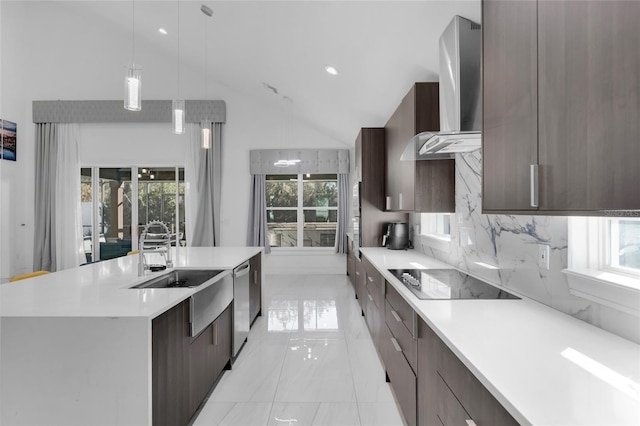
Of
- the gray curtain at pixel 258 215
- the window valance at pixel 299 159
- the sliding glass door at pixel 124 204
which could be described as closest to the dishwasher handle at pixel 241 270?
the gray curtain at pixel 258 215

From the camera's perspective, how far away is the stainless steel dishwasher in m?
2.77

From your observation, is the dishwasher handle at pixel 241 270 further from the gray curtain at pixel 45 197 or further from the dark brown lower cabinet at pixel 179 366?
the gray curtain at pixel 45 197

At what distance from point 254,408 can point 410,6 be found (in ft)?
8.92

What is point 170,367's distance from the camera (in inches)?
63.6

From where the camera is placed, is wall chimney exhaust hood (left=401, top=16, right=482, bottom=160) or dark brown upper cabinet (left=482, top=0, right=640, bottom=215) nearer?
dark brown upper cabinet (left=482, top=0, right=640, bottom=215)

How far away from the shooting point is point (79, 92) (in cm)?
630

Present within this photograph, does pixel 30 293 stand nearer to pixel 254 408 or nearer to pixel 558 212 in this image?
pixel 254 408

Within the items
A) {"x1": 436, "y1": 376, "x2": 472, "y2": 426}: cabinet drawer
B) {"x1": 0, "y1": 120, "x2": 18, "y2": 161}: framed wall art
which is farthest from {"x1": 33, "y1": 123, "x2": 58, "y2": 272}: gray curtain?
{"x1": 436, "y1": 376, "x2": 472, "y2": 426}: cabinet drawer

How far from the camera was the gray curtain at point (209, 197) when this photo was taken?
6164 millimetres

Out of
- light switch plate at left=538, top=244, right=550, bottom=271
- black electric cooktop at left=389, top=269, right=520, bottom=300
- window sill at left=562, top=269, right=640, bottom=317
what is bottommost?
black electric cooktop at left=389, top=269, right=520, bottom=300

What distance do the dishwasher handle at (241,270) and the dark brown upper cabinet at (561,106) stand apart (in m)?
2.10

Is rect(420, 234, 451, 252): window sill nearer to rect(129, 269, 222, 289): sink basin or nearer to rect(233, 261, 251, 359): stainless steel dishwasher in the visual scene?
rect(233, 261, 251, 359): stainless steel dishwasher

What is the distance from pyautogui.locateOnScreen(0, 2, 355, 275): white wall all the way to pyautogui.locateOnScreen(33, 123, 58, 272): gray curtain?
179 mm

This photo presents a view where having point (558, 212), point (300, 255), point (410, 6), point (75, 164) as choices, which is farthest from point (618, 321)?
point (75, 164)
